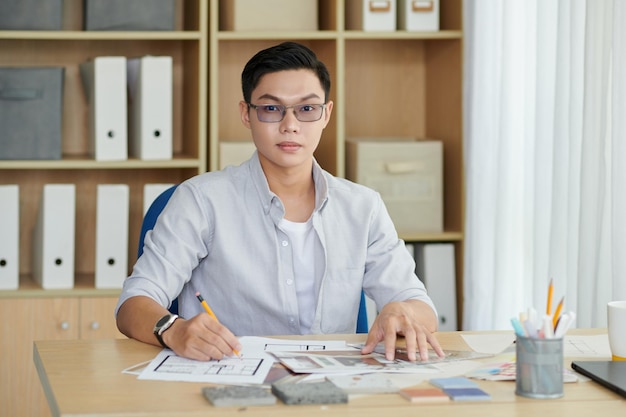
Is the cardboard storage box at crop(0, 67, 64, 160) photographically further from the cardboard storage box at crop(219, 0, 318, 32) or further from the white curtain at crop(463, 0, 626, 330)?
the white curtain at crop(463, 0, 626, 330)

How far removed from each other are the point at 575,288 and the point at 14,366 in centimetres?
175

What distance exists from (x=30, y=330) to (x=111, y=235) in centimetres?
39

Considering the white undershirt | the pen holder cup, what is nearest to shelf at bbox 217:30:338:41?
the white undershirt

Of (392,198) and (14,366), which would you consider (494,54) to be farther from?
(14,366)

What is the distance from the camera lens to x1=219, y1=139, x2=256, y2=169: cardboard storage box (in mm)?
3250

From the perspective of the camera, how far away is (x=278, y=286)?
7.07 feet

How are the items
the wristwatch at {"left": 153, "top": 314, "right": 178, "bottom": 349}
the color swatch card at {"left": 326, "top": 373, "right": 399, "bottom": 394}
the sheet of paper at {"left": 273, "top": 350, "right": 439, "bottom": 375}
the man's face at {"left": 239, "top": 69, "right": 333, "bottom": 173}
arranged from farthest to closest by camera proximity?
the man's face at {"left": 239, "top": 69, "right": 333, "bottom": 173} → the wristwatch at {"left": 153, "top": 314, "right": 178, "bottom": 349} → the sheet of paper at {"left": 273, "top": 350, "right": 439, "bottom": 375} → the color swatch card at {"left": 326, "top": 373, "right": 399, "bottom": 394}

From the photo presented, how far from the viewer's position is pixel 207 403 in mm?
1436

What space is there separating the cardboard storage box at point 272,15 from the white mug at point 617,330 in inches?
73.1

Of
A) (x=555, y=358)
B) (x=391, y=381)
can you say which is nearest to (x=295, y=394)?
(x=391, y=381)

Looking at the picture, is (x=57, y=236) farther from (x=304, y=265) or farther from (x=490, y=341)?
(x=490, y=341)

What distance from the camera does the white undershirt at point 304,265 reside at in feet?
7.20

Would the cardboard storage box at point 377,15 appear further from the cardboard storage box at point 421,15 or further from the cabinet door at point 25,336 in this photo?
the cabinet door at point 25,336

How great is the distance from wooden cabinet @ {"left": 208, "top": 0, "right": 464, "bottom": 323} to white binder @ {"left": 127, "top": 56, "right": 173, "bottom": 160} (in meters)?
0.14
